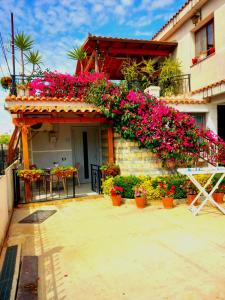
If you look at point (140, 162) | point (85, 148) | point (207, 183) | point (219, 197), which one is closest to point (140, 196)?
point (140, 162)

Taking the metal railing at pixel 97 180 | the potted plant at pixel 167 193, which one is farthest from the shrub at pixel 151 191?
the metal railing at pixel 97 180

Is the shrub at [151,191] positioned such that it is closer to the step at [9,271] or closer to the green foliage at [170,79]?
the step at [9,271]

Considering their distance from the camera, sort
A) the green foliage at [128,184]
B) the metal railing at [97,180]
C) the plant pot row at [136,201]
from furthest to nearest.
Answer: the metal railing at [97,180], the green foliage at [128,184], the plant pot row at [136,201]

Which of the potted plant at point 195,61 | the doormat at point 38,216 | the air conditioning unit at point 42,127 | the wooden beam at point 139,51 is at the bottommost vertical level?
the doormat at point 38,216

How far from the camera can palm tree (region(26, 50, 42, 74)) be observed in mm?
11930

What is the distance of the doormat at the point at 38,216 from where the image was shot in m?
6.27

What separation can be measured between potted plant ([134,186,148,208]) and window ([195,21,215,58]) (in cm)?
705

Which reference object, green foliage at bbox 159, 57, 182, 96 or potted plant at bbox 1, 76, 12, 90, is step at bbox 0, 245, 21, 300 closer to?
potted plant at bbox 1, 76, 12, 90

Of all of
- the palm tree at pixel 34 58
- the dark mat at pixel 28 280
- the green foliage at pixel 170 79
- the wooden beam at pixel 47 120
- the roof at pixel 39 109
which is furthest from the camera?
the palm tree at pixel 34 58

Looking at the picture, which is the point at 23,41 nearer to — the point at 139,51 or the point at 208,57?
the point at 139,51

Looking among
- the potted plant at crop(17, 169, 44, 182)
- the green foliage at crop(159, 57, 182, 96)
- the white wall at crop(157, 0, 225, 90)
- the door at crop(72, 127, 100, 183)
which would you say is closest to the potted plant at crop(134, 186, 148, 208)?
the potted plant at crop(17, 169, 44, 182)

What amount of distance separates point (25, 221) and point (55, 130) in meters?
4.95

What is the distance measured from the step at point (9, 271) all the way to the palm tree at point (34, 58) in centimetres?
965

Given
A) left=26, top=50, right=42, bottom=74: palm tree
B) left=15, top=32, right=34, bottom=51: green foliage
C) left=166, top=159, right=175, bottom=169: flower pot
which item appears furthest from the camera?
left=26, top=50, right=42, bottom=74: palm tree
